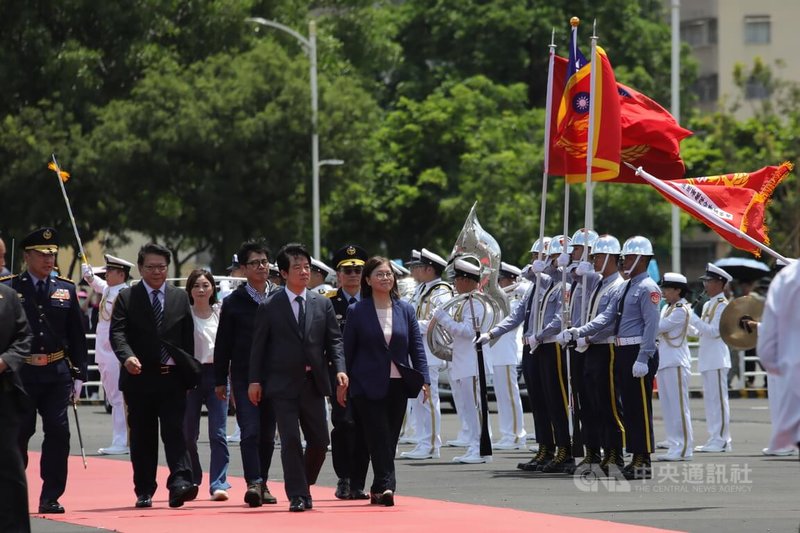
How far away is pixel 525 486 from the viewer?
47.6 feet

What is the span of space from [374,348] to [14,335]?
353 centimetres

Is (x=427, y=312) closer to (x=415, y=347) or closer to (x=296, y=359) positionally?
(x=415, y=347)

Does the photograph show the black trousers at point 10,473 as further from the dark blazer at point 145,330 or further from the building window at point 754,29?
the building window at point 754,29

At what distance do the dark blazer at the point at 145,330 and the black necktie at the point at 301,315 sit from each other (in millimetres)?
860

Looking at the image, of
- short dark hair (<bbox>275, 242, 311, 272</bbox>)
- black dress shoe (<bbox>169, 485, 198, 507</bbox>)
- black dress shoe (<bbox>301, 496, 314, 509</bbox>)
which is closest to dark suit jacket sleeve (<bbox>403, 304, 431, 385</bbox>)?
short dark hair (<bbox>275, 242, 311, 272</bbox>)

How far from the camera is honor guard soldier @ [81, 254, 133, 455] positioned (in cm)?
1894

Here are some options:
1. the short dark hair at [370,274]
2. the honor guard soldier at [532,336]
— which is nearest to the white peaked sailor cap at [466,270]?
the honor guard soldier at [532,336]

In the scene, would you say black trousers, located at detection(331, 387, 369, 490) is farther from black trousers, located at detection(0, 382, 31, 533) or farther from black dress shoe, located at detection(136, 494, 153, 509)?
black trousers, located at detection(0, 382, 31, 533)

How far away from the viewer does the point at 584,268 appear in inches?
599

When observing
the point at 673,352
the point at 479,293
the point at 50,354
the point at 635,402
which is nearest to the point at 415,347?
the point at 635,402

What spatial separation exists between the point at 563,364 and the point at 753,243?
2.57 m

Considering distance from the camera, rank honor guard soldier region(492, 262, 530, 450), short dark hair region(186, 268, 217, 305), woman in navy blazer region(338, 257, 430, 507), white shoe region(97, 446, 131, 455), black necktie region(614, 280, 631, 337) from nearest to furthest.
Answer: woman in navy blazer region(338, 257, 430, 507) → short dark hair region(186, 268, 217, 305) → black necktie region(614, 280, 631, 337) → white shoe region(97, 446, 131, 455) → honor guard soldier region(492, 262, 530, 450)

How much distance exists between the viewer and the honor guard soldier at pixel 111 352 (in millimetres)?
18938

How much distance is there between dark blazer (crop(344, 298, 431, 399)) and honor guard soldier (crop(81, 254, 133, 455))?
20.4 feet
